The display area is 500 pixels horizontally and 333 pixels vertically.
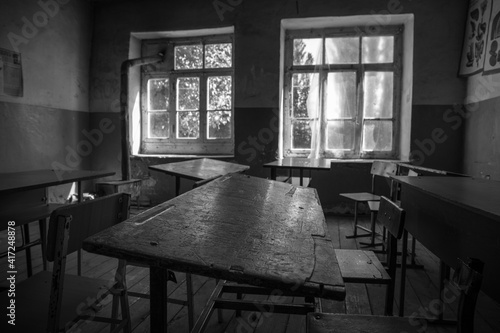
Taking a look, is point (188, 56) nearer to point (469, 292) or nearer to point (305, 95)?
point (305, 95)

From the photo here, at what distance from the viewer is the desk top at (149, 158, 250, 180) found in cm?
266

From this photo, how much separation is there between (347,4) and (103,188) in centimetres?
416

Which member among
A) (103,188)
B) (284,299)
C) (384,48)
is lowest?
(284,299)

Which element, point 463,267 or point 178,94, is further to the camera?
point 178,94

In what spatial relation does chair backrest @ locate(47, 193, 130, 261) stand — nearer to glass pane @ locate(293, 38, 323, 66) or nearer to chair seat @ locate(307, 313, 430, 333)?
chair seat @ locate(307, 313, 430, 333)

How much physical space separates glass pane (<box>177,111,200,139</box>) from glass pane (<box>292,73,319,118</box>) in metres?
1.56

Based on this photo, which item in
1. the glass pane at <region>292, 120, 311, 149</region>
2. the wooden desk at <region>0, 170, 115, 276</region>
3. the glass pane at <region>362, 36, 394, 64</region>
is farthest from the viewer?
the glass pane at <region>292, 120, 311, 149</region>

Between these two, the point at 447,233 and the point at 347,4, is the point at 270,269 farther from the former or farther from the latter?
the point at 347,4

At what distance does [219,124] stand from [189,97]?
0.67m

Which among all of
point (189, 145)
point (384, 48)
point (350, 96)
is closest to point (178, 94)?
point (189, 145)

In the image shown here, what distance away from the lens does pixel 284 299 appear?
7.23ft

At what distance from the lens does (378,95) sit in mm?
4859

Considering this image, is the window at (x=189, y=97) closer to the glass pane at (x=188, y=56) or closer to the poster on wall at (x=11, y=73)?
the glass pane at (x=188, y=56)

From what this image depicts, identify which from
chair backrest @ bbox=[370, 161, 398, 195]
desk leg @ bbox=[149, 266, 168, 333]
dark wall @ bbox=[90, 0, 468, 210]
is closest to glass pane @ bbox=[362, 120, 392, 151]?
dark wall @ bbox=[90, 0, 468, 210]
